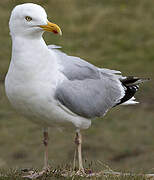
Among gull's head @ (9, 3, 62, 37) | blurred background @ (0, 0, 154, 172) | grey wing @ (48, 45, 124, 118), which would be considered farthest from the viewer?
blurred background @ (0, 0, 154, 172)

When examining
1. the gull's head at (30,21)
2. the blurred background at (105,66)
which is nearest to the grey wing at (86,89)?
the blurred background at (105,66)

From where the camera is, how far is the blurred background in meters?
9.98

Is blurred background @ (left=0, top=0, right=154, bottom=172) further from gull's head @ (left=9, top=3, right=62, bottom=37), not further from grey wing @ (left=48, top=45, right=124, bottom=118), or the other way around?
gull's head @ (left=9, top=3, right=62, bottom=37)

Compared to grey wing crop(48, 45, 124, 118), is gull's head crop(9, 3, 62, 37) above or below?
above

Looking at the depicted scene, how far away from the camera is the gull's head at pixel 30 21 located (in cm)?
563

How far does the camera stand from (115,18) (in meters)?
15.5

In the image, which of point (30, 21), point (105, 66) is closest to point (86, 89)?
point (30, 21)

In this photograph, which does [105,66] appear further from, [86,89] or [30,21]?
[30,21]

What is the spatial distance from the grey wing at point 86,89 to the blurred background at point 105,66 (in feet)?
0.86

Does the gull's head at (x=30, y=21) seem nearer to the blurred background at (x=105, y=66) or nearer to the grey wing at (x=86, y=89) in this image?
the grey wing at (x=86, y=89)

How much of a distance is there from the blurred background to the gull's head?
3.13ft

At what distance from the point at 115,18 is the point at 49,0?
1805 mm

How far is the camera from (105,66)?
13211 mm

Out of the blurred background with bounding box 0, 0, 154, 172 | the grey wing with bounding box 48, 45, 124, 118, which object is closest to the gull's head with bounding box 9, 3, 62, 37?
the grey wing with bounding box 48, 45, 124, 118
